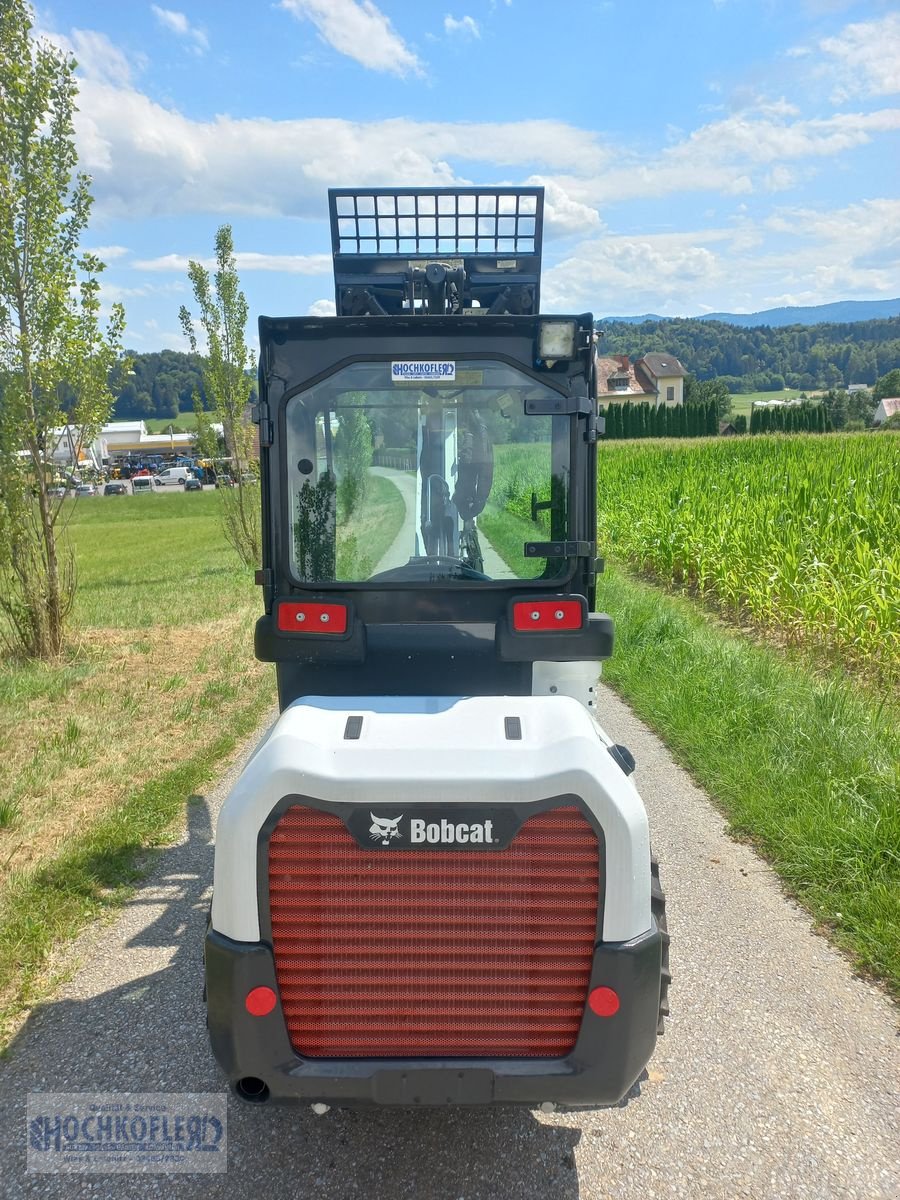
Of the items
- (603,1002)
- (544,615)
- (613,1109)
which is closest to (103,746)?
(544,615)

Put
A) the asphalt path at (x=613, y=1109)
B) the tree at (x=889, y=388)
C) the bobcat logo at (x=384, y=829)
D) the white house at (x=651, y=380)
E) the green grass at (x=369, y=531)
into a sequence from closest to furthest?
the bobcat logo at (x=384, y=829)
the asphalt path at (x=613, y=1109)
the green grass at (x=369, y=531)
the tree at (x=889, y=388)
the white house at (x=651, y=380)

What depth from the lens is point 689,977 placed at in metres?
3.76

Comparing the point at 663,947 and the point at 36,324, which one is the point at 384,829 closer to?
the point at 663,947

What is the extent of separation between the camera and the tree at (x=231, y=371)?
15.7 metres

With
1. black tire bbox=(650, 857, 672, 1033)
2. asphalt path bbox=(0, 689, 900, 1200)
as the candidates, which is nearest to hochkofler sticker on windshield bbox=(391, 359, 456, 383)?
black tire bbox=(650, 857, 672, 1033)

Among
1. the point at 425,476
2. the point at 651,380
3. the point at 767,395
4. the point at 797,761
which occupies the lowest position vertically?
the point at 797,761

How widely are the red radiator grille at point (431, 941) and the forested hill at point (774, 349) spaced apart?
13278 cm

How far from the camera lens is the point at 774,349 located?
16338cm

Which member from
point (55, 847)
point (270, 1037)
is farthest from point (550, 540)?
point (55, 847)

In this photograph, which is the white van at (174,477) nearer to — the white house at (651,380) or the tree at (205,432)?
the white house at (651,380)

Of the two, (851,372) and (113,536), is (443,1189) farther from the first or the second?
(851,372)

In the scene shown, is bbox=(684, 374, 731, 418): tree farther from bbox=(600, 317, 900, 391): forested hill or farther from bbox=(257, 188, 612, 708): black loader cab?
bbox=(257, 188, 612, 708): black loader cab

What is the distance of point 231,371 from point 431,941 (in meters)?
15.0

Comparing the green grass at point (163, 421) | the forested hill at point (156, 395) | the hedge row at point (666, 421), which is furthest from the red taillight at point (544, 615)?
the forested hill at point (156, 395)
